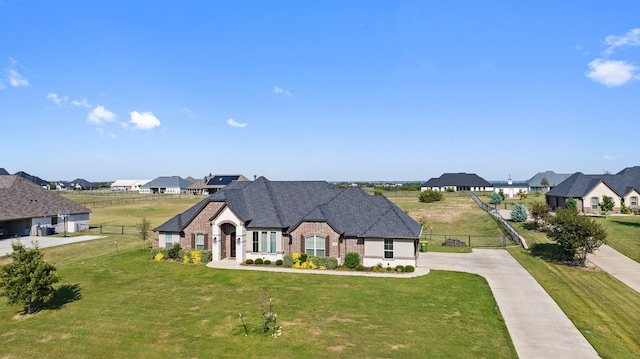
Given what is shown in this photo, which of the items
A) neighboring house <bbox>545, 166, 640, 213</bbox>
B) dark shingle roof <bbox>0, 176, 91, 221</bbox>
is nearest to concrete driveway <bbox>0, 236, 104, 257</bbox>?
dark shingle roof <bbox>0, 176, 91, 221</bbox>

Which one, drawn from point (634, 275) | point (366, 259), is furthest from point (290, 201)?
point (634, 275)

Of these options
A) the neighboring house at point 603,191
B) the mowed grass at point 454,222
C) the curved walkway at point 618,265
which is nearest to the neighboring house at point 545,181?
the mowed grass at point 454,222

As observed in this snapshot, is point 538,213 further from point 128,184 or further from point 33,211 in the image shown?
point 128,184

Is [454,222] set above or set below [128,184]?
below

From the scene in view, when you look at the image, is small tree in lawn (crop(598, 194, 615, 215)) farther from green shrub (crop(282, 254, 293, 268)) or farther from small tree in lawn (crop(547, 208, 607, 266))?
green shrub (crop(282, 254, 293, 268))

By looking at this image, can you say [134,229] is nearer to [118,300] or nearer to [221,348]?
[118,300]

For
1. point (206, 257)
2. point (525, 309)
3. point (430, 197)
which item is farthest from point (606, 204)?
point (206, 257)
